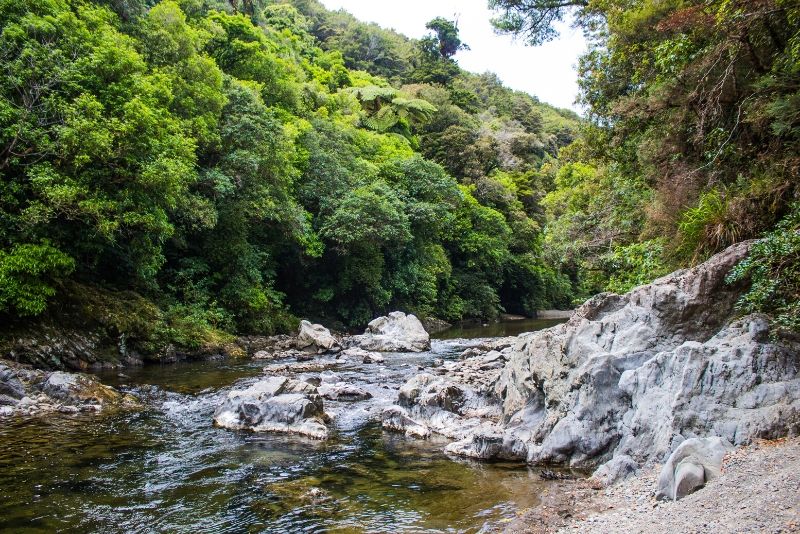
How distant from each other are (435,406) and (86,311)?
1357 cm

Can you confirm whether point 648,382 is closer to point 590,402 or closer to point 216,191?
point 590,402

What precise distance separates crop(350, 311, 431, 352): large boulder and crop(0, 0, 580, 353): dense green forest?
190 inches

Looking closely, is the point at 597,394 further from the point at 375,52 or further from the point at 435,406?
the point at 375,52

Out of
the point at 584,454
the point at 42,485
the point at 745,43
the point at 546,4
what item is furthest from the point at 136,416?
the point at 546,4

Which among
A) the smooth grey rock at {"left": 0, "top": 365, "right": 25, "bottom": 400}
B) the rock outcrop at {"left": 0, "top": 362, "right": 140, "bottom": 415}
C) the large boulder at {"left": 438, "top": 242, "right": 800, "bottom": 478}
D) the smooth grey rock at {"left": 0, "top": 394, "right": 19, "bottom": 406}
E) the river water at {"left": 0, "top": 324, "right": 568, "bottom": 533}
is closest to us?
the river water at {"left": 0, "top": 324, "right": 568, "bottom": 533}

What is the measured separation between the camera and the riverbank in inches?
189

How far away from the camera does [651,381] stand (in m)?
8.12

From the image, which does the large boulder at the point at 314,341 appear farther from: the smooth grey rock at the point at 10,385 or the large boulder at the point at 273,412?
the smooth grey rock at the point at 10,385

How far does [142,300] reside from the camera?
21219 mm

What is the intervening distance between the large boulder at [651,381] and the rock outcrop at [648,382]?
0.6 inches

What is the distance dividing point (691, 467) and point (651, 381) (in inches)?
89.3

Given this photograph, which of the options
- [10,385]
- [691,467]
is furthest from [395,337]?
[691,467]

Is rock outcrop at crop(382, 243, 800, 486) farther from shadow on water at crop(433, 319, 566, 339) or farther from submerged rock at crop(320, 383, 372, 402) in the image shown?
shadow on water at crop(433, 319, 566, 339)

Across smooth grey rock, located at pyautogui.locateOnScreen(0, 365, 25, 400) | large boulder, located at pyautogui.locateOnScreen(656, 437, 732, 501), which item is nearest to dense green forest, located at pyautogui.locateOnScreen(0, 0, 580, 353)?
smooth grey rock, located at pyautogui.locateOnScreen(0, 365, 25, 400)
